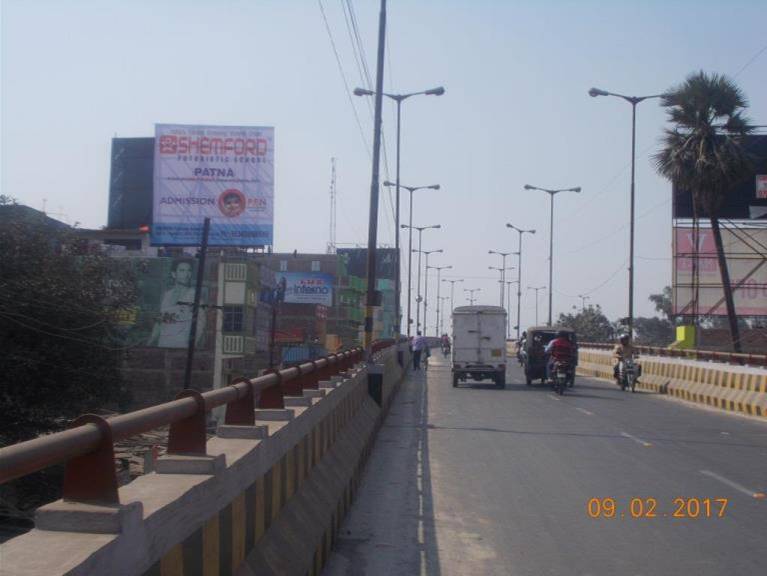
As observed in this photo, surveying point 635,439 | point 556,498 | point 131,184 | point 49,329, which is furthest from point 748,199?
point 556,498

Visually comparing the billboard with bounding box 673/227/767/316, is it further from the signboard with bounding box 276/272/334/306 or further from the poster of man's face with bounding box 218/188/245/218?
the signboard with bounding box 276/272/334/306

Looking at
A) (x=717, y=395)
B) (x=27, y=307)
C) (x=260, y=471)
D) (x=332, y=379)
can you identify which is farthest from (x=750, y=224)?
(x=260, y=471)

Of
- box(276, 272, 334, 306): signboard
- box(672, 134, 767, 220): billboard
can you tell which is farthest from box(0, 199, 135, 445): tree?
Result: box(276, 272, 334, 306): signboard

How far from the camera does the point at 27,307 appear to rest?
78.0 ft

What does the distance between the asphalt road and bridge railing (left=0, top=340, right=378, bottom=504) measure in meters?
→ 2.11

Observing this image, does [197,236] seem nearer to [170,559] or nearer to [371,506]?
[371,506]

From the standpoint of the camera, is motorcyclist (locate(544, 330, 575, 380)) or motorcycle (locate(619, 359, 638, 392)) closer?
motorcyclist (locate(544, 330, 575, 380))

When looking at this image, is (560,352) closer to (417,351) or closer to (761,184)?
(417,351)

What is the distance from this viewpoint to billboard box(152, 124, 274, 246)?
44.5 metres

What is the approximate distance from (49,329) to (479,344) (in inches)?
646

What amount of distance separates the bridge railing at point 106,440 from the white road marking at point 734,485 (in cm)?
680

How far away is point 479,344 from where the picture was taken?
35.5 metres

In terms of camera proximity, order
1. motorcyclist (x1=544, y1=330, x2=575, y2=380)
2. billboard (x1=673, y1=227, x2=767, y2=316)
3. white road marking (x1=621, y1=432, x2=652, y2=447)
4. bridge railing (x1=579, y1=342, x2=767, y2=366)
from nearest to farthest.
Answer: white road marking (x1=621, y1=432, x2=652, y2=447) → bridge railing (x1=579, y1=342, x2=767, y2=366) → motorcyclist (x1=544, y1=330, x2=575, y2=380) → billboard (x1=673, y1=227, x2=767, y2=316)

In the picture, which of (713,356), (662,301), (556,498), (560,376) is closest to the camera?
(556,498)
